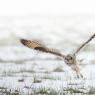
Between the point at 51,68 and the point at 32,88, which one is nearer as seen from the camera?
the point at 32,88

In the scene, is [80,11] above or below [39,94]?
above

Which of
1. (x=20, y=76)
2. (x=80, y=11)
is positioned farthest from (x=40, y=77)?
(x=80, y=11)

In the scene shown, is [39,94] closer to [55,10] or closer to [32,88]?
[32,88]

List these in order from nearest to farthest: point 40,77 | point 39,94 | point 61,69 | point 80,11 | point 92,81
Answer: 1. point 39,94
2. point 92,81
3. point 40,77
4. point 61,69
5. point 80,11

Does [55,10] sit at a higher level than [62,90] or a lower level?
higher

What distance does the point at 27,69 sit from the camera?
1391cm

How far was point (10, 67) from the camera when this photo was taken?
1436 cm

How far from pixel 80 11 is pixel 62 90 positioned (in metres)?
49.5

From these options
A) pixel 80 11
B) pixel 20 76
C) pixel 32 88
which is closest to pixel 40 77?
pixel 20 76

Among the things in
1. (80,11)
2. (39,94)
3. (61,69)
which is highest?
(80,11)

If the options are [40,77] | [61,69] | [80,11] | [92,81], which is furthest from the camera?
[80,11]

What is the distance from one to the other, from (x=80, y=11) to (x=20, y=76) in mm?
47512

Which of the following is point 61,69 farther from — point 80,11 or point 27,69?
point 80,11

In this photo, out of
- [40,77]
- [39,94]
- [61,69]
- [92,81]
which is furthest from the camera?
[61,69]
